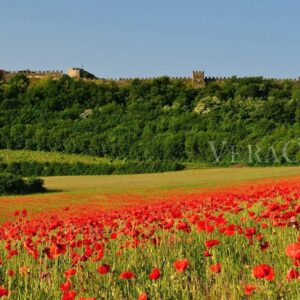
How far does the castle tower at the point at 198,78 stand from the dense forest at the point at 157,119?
1.82 meters

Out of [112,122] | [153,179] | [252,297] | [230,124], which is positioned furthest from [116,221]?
[112,122]

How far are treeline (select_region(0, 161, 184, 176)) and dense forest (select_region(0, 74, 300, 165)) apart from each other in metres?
10.5

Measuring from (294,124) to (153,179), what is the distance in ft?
112

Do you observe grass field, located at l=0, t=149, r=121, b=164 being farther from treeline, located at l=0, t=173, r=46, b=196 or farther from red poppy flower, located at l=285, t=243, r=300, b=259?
red poppy flower, located at l=285, t=243, r=300, b=259

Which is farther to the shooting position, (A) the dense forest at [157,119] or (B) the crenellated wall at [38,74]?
(B) the crenellated wall at [38,74]

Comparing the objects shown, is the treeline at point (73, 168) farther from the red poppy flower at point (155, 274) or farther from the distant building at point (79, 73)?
the distant building at point (79, 73)

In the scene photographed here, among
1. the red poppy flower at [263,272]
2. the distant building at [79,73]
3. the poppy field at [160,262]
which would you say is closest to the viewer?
the red poppy flower at [263,272]

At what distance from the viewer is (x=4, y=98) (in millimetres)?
101750

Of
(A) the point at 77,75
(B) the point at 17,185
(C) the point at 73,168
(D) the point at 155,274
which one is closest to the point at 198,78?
(A) the point at 77,75

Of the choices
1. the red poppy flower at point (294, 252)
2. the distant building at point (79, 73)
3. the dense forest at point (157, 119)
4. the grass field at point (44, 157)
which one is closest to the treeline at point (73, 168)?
the dense forest at point (157, 119)

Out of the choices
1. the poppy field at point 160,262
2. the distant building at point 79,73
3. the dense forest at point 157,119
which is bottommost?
the poppy field at point 160,262

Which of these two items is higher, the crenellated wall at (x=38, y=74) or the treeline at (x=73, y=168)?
the crenellated wall at (x=38, y=74)

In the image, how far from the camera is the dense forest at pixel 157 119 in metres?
68.3

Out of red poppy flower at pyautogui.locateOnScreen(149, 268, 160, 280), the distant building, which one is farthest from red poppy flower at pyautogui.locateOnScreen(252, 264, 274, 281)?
the distant building
